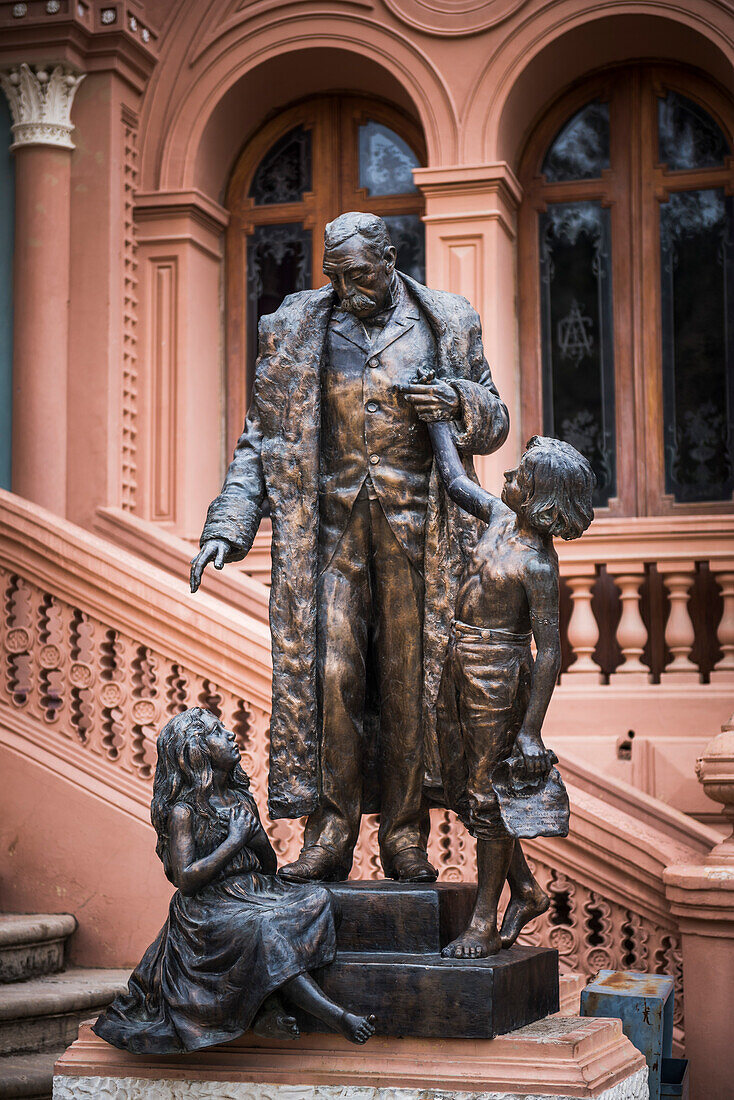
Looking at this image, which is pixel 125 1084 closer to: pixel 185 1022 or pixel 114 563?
pixel 185 1022

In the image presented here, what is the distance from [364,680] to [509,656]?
0.57 m

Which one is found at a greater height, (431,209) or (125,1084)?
(431,209)

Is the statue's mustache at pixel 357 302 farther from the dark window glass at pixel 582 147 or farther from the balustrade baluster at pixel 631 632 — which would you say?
the dark window glass at pixel 582 147

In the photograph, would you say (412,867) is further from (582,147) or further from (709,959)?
(582,147)

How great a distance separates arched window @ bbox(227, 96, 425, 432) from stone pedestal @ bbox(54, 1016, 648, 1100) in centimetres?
645

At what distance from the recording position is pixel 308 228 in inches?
417

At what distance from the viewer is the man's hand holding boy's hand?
4.43m

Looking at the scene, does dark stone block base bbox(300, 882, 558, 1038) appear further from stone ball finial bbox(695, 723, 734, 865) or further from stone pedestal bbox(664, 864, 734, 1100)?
stone ball finial bbox(695, 723, 734, 865)

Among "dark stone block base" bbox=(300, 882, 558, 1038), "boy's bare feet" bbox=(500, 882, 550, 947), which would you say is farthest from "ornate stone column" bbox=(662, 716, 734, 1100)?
"dark stone block base" bbox=(300, 882, 558, 1038)

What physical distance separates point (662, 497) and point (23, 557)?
407 cm

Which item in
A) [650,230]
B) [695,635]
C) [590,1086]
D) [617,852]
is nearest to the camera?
[590,1086]

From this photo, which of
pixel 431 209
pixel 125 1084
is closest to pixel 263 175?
pixel 431 209

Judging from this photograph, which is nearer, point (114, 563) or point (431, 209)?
point (114, 563)

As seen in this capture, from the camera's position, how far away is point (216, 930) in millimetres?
4453
